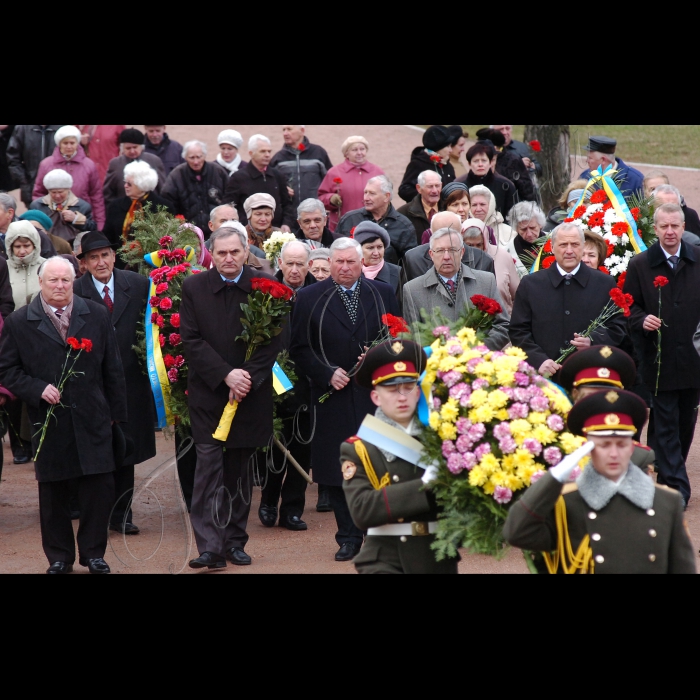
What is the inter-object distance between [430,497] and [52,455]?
3455 mm

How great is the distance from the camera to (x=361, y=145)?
1301 cm

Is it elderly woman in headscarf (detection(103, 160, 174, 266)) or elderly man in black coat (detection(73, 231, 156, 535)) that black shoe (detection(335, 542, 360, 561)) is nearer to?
elderly man in black coat (detection(73, 231, 156, 535))

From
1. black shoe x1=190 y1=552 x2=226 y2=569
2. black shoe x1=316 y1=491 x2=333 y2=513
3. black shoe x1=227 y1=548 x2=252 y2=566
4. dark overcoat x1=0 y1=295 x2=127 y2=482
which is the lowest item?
black shoe x1=316 y1=491 x2=333 y2=513

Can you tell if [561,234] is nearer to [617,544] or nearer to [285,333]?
[285,333]

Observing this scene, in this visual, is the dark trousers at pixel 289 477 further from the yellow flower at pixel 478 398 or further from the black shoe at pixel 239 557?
the yellow flower at pixel 478 398

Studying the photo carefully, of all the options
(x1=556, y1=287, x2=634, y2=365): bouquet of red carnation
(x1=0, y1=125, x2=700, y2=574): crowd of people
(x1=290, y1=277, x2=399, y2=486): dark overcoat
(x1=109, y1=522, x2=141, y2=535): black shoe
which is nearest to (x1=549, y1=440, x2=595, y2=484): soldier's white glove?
(x1=0, y1=125, x2=700, y2=574): crowd of people

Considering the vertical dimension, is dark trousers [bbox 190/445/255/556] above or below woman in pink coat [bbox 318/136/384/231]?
below

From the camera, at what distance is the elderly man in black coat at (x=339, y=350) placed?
330 inches

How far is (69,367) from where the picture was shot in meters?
8.03

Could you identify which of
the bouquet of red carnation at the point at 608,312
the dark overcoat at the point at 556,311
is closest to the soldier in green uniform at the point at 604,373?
the bouquet of red carnation at the point at 608,312

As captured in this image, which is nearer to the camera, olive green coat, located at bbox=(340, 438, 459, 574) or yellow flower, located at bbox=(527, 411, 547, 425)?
yellow flower, located at bbox=(527, 411, 547, 425)

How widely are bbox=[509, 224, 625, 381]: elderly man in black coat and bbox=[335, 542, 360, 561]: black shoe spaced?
1.74m

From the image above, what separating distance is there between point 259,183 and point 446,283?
15.3 feet

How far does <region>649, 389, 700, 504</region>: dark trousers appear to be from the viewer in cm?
929
